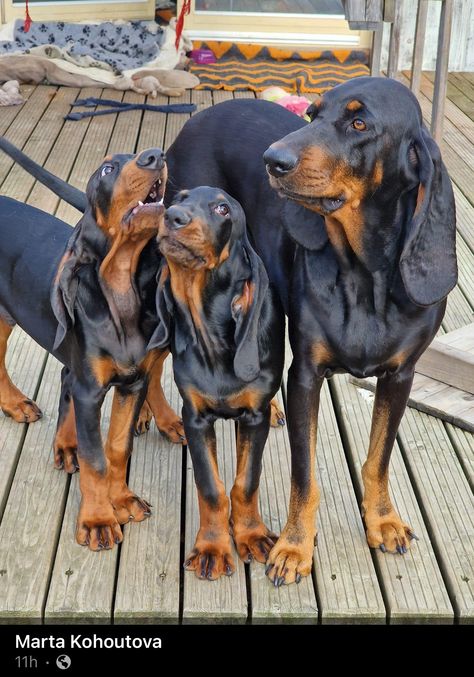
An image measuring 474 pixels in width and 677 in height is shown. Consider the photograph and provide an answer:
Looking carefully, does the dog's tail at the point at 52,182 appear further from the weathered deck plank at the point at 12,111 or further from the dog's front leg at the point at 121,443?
the weathered deck plank at the point at 12,111

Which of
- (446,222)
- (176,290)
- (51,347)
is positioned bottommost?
(51,347)

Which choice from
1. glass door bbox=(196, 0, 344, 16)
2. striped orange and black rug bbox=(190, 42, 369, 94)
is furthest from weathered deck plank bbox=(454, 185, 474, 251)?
glass door bbox=(196, 0, 344, 16)

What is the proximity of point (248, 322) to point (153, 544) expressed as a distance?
0.88 metres

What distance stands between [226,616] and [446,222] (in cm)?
131

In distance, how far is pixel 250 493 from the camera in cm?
309

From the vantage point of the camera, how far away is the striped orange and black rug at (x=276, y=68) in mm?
8391

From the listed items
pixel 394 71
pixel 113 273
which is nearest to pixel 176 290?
pixel 113 273

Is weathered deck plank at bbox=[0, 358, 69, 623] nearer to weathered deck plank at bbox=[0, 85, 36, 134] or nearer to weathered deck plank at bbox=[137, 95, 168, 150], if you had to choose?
weathered deck plank at bbox=[137, 95, 168, 150]

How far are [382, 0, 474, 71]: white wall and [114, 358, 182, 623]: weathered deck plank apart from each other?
22.4 feet

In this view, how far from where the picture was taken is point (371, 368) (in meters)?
2.96

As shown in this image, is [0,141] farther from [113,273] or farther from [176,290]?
[176,290]

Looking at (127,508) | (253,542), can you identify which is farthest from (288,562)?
(127,508)

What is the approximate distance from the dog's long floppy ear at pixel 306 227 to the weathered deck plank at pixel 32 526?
1272 millimetres

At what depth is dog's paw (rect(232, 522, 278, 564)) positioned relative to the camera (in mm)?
3150
